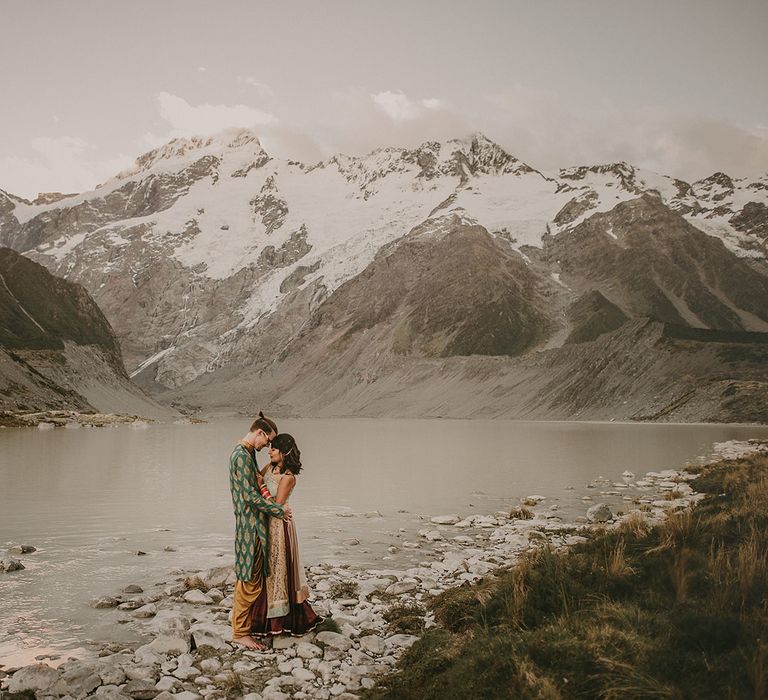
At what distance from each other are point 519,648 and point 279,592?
3.62m

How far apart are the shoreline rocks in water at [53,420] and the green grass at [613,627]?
73705 millimetres

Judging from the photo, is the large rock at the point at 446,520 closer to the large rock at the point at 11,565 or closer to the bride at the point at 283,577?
the bride at the point at 283,577

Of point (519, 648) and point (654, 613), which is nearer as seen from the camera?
point (519, 648)

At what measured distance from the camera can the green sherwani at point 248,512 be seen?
997 cm

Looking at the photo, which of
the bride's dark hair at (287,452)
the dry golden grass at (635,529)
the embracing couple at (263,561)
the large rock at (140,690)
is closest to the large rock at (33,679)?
the large rock at (140,690)

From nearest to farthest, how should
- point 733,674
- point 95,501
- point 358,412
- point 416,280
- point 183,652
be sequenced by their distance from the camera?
1. point 733,674
2. point 183,652
3. point 95,501
4. point 358,412
5. point 416,280

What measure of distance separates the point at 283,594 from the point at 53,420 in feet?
258

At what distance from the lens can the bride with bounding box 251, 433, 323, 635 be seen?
9.86 meters

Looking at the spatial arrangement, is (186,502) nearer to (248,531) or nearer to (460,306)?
(248,531)

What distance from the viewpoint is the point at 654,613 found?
846 cm

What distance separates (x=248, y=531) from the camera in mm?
10070

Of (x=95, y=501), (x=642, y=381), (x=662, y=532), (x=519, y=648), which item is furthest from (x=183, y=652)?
(x=642, y=381)

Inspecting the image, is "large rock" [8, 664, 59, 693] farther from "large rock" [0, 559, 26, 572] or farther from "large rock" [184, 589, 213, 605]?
"large rock" [0, 559, 26, 572]

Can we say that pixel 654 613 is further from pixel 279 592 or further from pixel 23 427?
pixel 23 427
